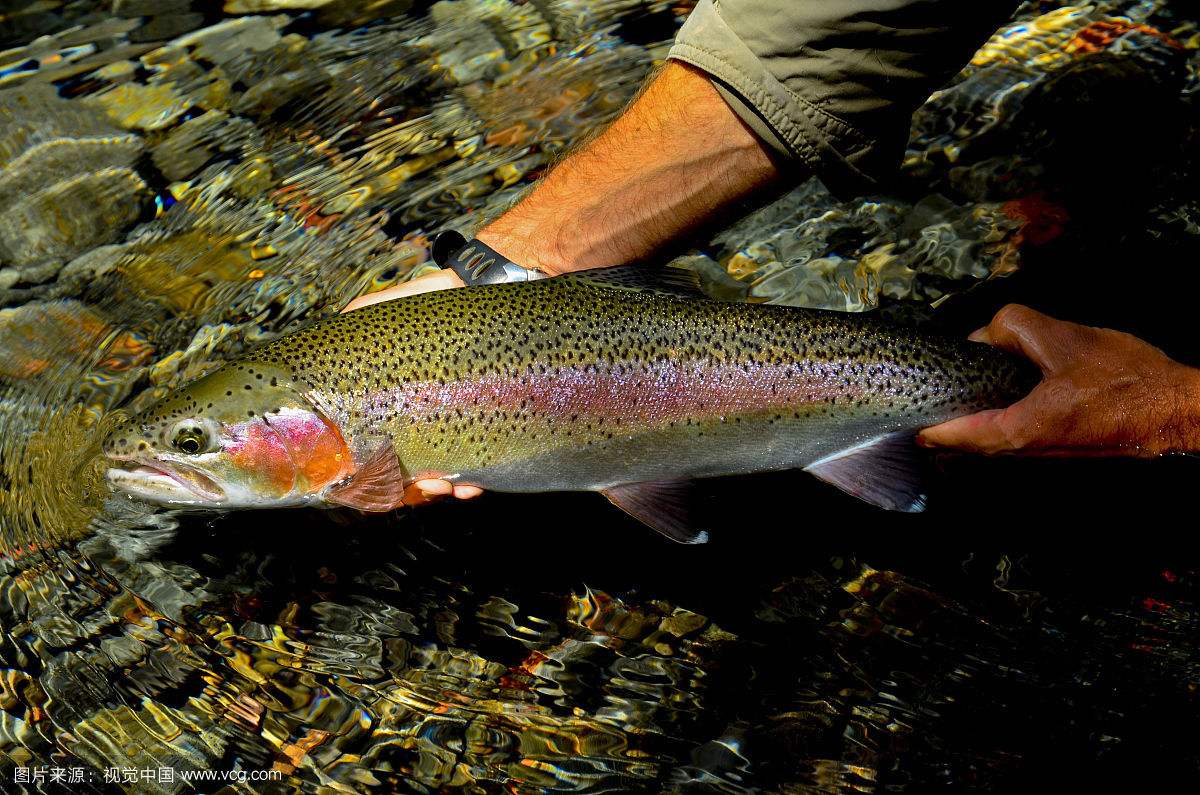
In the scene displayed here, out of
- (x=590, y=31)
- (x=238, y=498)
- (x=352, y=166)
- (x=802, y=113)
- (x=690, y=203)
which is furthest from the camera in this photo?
(x=590, y=31)

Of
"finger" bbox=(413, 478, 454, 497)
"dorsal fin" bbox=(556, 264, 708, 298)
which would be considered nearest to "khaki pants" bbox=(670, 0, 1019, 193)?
"dorsal fin" bbox=(556, 264, 708, 298)

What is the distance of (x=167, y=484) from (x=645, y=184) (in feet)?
6.11

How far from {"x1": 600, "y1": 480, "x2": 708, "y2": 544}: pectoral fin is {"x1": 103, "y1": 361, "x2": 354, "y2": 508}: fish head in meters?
0.85

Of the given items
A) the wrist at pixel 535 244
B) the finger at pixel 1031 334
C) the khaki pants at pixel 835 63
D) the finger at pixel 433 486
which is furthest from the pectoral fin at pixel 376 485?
the finger at pixel 1031 334

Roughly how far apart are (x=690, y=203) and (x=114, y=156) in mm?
3126

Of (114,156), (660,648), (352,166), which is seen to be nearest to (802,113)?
(660,648)

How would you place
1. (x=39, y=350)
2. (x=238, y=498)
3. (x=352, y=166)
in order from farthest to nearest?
(x=352, y=166), (x=39, y=350), (x=238, y=498)

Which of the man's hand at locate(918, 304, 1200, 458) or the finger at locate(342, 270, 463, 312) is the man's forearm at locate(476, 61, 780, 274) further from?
the man's hand at locate(918, 304, 1200, 458)

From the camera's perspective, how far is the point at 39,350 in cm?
388

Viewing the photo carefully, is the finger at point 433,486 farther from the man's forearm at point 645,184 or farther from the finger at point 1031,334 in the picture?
the finger at point 1031,334

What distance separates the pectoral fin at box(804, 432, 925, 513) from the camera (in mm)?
2926

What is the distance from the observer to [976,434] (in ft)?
9.41

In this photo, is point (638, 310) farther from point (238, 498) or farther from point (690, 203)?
point (238, 498)

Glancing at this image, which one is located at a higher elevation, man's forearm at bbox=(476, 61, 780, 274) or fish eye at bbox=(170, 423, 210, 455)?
man's forearm at bbox=(476, 61, 780, 274)
